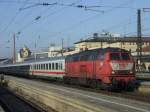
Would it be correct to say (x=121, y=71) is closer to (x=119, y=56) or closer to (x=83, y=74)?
(x=119, y=56)

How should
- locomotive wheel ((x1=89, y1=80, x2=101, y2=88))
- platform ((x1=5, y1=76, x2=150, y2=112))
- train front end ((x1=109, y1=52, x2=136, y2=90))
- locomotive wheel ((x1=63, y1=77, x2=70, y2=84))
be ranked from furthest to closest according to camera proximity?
locomotive wheel ((x1=63, y1=77, x2=70, y2=84)) < locomotive wheel ((x1=89, y1=80, x2=101, y2=88)) < train front end ((x1=109, y1=52, x2=136, y2=90)) < platform ((x1=5, y1=76, x2=150, y2=112))

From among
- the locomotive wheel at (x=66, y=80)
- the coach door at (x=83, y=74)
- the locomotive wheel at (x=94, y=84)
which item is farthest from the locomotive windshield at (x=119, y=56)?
the locomotive wheel at (x=66, y=80)

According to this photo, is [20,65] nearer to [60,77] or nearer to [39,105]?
[60,77]

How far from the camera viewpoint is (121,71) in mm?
28828

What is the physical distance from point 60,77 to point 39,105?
18750 millimetres

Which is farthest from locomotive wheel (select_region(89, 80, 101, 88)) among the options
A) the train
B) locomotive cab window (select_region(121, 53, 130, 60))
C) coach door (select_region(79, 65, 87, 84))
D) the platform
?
the platform

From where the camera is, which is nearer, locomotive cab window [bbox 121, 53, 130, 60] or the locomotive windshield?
the locomotive windshield

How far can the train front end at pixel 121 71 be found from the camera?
28.5m

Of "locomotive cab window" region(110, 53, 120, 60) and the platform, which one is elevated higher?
"locomotive cab window" region(110, 53, 120, 60)

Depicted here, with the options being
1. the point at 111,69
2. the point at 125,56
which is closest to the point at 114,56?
the point at 125,56

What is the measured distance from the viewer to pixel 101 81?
29750 millimetres

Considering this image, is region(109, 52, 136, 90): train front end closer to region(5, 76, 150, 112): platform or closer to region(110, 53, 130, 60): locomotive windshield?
region(110, 53, 130, 60): locomotive windshield

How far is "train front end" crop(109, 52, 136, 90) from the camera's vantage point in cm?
2853

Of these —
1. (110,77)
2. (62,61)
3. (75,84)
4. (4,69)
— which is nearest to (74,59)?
(75,84)
